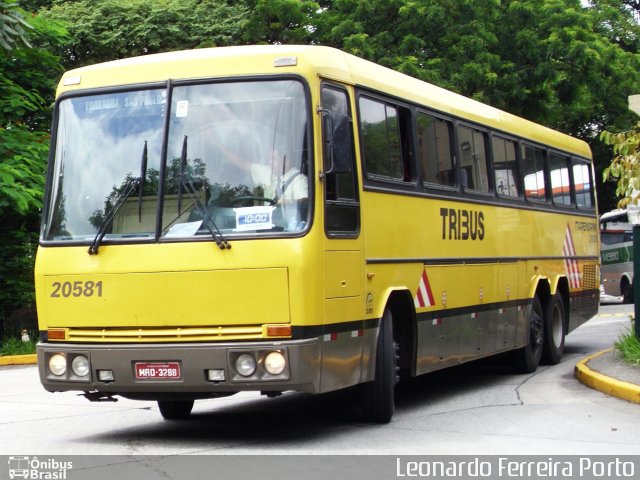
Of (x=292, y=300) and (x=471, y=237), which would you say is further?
(x=471, y=237)

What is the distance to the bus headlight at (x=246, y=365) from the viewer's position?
8.66 metres

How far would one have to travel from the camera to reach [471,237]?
12727mm

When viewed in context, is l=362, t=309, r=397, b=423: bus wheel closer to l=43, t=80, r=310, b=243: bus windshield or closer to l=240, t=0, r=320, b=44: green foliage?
l=43, t=80, r=310, b=243: bus windshield

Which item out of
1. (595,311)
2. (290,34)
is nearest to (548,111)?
(290,34)

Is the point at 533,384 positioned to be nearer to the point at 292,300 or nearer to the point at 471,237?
the point at 471,237

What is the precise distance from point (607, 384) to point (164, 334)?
17.8ft

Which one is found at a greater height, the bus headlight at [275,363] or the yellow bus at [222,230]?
the yellow bus at [222,230]

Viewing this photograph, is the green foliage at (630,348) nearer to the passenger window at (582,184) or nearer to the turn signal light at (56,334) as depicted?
the passenger window at (582,184)

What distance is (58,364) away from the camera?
9.23 m

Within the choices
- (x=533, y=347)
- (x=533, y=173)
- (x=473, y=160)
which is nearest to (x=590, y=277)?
(x=533, y=173)

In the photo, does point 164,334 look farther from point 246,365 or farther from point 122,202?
point 122,202

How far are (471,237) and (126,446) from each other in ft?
16.9

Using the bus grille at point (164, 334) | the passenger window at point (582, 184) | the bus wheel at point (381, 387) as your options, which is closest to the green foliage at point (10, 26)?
the passenger window at point (582, 184)
